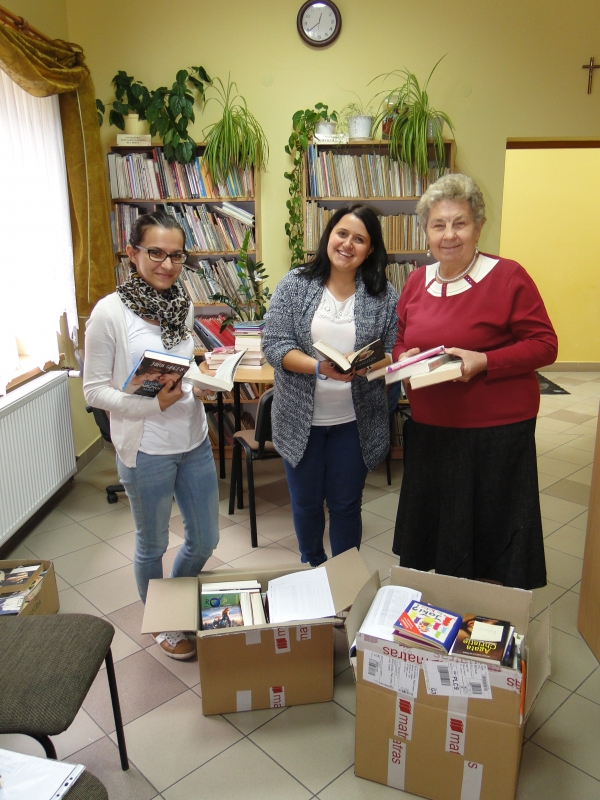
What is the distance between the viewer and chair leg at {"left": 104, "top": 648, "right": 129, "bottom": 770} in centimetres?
151

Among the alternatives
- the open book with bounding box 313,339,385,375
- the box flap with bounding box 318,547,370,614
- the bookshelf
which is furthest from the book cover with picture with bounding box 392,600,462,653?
the bookshelf

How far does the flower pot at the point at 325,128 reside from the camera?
12.7 feet

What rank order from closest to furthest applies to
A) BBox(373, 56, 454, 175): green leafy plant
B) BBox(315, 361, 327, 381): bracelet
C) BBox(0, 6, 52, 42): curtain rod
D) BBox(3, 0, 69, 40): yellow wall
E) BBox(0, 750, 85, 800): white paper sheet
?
BBox(0, 750, 85, 800): white paper sheet → BBox(315, 361, 327, 381): bracelet → BBox(0, 6, 52, 42): curtain rod → BBox(3, 0, 69, 40): yellow wall → BBox(373, 56, 454, 175): green leafy plant

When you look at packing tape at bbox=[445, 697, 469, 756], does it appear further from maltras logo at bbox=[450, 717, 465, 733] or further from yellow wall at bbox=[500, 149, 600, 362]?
yellow wall at bbox=[500, 149, 600, 362]

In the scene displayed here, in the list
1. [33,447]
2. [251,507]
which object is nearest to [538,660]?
[251,507]

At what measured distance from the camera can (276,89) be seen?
3.96m

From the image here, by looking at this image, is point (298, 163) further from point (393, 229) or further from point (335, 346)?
point (335, 346)

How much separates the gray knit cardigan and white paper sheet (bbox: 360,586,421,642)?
1.67 ft

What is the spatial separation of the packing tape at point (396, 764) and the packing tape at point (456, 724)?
0.13 meters

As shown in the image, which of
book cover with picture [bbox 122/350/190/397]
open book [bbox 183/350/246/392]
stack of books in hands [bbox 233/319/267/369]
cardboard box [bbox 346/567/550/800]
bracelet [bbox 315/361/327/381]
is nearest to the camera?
cardboard box [bbox 346/567/550/800]

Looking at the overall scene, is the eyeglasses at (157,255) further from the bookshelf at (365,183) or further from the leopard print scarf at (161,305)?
the bookshelf at (365,183)

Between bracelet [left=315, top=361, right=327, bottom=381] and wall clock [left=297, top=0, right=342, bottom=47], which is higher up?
wall clock [left=297, top=0, right=342, bottom=47]

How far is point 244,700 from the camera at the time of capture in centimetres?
182

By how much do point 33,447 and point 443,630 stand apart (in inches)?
90.0
